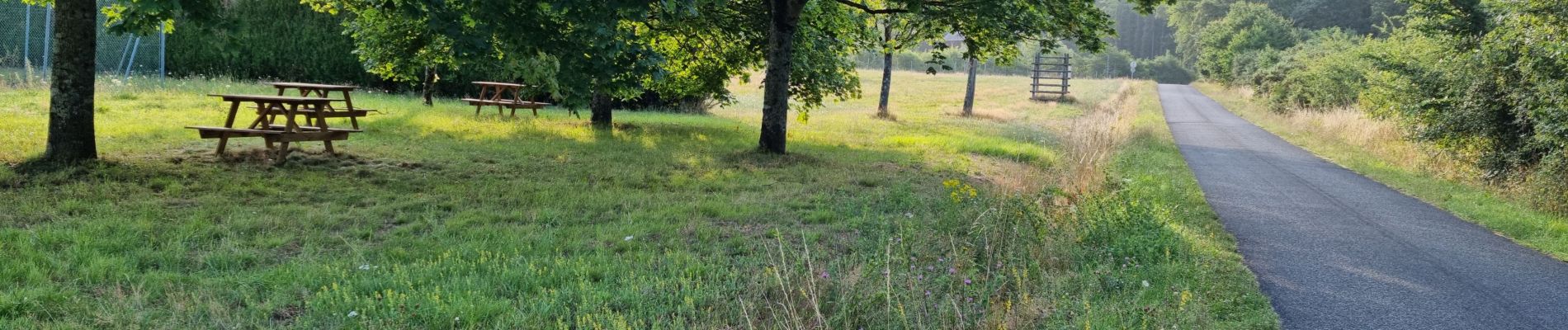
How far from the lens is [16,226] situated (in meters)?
5.20

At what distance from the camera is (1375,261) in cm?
639

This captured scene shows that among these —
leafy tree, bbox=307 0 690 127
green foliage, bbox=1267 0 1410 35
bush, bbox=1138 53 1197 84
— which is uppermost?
green foliage, bbox=1267 0 1410 35

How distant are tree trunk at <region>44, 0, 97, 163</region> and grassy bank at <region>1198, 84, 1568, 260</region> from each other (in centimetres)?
1171

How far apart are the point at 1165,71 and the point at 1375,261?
8930 centimetres

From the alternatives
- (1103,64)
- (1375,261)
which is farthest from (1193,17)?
(1375,261)

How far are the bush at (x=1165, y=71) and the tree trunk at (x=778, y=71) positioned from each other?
84.0 metres

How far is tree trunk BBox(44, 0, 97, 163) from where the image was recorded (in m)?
7.25

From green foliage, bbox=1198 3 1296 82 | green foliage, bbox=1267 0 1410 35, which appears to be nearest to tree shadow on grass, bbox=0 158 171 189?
green foliage, bbox=1198 3 1296 82

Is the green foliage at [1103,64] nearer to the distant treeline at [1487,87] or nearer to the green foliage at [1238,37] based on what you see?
the green foliage at [1238,37]

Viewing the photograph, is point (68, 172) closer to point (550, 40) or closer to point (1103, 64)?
point (550, 40)

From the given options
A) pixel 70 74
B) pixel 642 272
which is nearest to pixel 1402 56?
pixel 642 272

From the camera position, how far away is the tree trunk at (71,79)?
725 centimetres

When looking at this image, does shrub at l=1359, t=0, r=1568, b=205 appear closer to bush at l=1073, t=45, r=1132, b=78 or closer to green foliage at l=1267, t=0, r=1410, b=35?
green foliage at l=1267, t=0, r=1410, b=35

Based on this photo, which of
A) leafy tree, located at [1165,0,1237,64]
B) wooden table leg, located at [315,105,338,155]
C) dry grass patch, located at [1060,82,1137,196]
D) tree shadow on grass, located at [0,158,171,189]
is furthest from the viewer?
leafy tree, located at [1165,0,1237,64]
